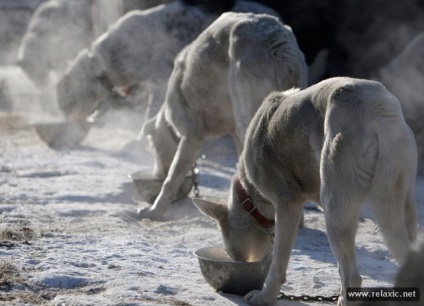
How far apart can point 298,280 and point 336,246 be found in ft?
4.46

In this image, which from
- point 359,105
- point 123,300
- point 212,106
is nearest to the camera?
point 359,105

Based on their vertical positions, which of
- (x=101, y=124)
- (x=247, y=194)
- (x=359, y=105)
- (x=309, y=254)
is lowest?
(x=101, y=124)

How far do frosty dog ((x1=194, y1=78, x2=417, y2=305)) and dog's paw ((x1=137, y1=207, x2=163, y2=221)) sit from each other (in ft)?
8.39

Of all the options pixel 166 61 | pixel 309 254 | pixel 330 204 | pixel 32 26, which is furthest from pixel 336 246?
pixel 32 26

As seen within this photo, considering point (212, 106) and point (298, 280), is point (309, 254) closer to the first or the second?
point (298, 280)

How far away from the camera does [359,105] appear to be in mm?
4262

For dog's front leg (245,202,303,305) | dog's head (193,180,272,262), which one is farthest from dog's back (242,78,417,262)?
dog's head (193,180,272,262)

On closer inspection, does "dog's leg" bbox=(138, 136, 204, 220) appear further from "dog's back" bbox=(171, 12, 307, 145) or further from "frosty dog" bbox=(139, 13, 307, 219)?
"dog's back" bbox=(171, 12, 307, 145)

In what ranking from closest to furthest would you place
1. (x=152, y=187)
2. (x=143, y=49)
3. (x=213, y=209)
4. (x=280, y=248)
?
(x=280, y=248) < (x=213, y=209) < (x=152, y=187) < (x=143, y=49)

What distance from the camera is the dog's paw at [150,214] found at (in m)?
7.60

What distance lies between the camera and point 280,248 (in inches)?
193

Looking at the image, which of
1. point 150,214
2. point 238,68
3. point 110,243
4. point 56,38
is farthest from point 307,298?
point 56,38

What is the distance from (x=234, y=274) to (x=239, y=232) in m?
0.35

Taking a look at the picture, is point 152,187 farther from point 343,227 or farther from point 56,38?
point 56,38
